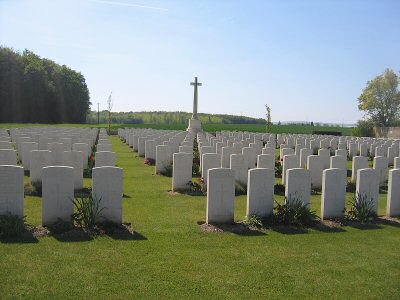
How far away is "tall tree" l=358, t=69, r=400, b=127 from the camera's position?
54969 millimetres

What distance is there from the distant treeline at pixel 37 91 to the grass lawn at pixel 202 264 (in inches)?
2488

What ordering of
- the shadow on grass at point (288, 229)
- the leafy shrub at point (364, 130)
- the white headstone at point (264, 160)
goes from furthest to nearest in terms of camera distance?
1. the leafy shrub at point (364, 130)
2. the white headstone at point (264, 160)
3. the shadow on grass at point (288, 229)

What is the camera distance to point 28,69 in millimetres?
66438

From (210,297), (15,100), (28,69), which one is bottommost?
(210,297)

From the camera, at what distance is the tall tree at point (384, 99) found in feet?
180

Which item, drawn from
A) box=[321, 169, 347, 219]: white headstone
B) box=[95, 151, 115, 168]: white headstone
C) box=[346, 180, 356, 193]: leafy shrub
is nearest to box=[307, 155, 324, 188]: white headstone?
box=[346, 180, 356, 193]: leafy shrub

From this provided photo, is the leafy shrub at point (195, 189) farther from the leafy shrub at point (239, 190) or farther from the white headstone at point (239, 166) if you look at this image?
the white headstone at point (239, 166)

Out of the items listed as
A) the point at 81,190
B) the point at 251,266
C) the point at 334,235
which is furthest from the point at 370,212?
the point at 81,190

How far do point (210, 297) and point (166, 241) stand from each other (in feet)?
6.98

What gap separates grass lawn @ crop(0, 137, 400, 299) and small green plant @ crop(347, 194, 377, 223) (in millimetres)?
433

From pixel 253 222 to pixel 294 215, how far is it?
34.0 inches

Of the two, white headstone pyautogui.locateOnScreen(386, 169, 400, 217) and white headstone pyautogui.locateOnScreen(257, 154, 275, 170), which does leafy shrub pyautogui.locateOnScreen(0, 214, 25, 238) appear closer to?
white headstone pyautogui.locateOnScreen(386, 169, 400, 217)

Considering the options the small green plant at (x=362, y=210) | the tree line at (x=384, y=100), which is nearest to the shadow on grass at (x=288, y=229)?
the small green plant at (x=362, y=210)

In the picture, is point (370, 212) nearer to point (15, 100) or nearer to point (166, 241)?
point (166, 241)
